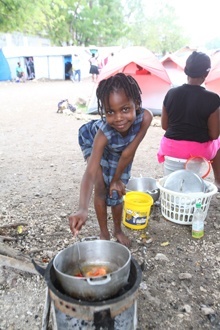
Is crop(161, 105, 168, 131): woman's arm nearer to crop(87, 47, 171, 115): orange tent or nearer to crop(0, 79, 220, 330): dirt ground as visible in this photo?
crop(0, 79, 220, 330): dirt ground

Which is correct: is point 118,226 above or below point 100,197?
below

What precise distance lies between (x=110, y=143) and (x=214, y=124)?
4.10ft

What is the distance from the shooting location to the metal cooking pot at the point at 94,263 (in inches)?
46.0

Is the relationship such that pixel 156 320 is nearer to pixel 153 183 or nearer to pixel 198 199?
pixel 198 199

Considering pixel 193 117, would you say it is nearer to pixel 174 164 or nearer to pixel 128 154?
pixel 174 164

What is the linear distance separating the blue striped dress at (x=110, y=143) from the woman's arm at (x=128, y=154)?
0.03 metres

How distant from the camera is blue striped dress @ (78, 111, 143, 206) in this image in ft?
6.51

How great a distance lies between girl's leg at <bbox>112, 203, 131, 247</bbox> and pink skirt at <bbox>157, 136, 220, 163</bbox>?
958 mm

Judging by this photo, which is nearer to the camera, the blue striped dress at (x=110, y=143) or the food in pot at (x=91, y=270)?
the food in pot at (x=91, y=270)

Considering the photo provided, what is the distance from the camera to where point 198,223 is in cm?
251

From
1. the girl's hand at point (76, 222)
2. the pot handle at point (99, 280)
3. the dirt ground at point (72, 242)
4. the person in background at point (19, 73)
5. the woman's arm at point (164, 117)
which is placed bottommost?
the person in background at point (19, 73)

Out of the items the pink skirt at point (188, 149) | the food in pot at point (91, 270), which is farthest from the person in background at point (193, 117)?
the food in pot at point (91, 270)

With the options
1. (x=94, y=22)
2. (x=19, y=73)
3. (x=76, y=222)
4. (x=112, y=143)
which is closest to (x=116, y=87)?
(x=112, y=143)

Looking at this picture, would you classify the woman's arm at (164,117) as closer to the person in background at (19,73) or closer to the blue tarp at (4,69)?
the person in background at (19,73)
